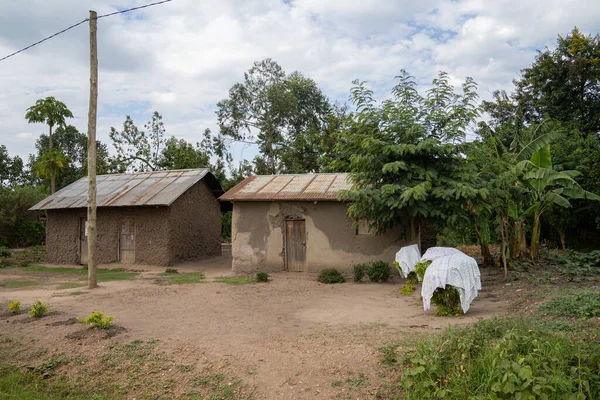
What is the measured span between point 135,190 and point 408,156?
12.4 metres

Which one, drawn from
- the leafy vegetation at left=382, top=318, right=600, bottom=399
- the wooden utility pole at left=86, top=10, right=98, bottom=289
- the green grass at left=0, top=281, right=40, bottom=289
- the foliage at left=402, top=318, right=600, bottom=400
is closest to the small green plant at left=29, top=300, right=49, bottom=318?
the wooden utility pole at left=86, top=10, right=98, bottom=289

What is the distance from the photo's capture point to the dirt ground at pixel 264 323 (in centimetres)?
560

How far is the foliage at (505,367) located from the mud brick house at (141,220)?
43.5 ft

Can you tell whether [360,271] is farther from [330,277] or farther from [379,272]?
[330,277]

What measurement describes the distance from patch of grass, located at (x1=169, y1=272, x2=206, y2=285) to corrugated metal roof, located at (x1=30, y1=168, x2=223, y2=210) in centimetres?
302

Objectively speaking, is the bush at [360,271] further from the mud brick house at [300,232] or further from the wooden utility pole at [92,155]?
the wooden utility pole at [92,155]

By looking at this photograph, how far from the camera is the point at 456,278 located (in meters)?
7.91

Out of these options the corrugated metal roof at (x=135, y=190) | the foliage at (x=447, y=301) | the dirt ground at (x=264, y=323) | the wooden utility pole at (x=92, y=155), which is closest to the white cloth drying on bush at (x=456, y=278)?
the foliage at (x=447, y=301)

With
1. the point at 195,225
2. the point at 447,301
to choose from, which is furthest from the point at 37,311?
the point at 195,225

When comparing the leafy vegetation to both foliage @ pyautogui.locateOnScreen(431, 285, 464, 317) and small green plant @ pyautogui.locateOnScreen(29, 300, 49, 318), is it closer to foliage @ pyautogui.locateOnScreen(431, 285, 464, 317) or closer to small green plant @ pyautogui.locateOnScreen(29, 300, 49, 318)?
foliage @ pyautogui.locateOnScreen(431, 285, 464, 317)

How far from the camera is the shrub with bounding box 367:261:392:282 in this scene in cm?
1289

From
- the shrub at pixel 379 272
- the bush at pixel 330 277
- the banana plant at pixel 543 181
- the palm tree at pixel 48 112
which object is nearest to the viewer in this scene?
the banana plant at pixel 543 181

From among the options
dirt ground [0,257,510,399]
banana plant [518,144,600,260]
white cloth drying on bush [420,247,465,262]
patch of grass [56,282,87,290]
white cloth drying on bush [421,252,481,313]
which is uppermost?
banana plant [518,144,600,260]

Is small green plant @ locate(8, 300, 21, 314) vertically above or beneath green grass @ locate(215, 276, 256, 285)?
above
